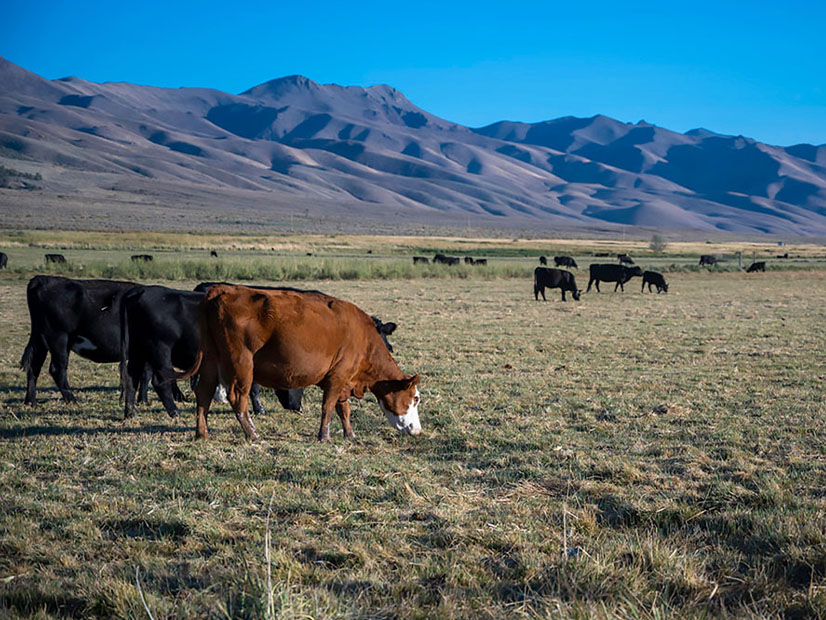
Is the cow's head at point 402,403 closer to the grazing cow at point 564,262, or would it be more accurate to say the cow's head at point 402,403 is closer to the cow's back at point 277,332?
the cow's back at point 277,332

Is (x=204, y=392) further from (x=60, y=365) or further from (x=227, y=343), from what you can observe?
(x=60, y=365)

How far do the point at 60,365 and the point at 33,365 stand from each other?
0.33 m

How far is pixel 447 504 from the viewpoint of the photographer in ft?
17.2

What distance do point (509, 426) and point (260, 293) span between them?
3.14 meters

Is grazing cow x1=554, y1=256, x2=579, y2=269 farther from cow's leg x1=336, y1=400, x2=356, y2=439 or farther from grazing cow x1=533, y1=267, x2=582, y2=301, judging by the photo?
cow's leg x1=336, y1=400, x2=356, y2=439

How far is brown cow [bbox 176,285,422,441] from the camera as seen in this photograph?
7004mm

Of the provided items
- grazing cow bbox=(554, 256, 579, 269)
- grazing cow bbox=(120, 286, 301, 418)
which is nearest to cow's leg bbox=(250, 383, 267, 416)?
grazing cow bbox=(120, 286, 301, 418)

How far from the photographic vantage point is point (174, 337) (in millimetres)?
8742

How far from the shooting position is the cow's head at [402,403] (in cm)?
769

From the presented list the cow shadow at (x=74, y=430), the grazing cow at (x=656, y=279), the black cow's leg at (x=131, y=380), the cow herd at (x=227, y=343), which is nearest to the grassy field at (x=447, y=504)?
the cow shadow at (x=74, y=430)

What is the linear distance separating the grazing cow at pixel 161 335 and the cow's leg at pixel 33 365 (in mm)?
1214

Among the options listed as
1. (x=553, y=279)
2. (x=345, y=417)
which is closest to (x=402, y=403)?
(x=345, y=417)

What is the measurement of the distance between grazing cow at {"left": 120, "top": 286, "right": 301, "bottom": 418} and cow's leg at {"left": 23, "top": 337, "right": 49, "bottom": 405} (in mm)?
1214

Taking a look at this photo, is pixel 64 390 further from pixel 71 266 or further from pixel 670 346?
pixel 71 266
